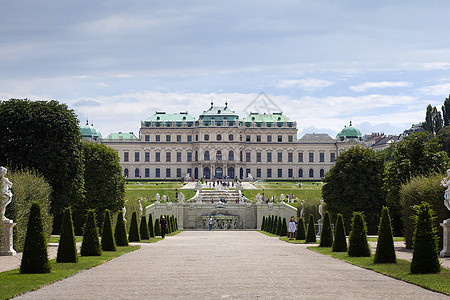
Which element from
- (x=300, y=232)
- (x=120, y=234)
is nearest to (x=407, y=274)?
(x=120, y=234)

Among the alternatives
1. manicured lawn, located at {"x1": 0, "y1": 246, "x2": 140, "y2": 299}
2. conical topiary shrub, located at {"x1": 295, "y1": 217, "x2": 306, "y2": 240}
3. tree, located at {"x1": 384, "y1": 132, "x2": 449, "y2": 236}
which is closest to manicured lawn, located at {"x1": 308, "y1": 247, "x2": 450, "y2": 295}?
manicured lawn, located at {"x1": 0, "y1": 246, "x2": 140, "y2": 299}

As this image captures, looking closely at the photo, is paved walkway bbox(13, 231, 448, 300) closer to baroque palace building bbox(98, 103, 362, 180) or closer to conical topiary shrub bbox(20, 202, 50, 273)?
conical topiary shrub bbox(20, 202, 50, 273)

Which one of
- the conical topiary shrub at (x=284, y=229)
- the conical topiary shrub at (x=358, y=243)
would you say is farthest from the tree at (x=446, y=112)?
the conical topiary shrub at (x=358, y=243)

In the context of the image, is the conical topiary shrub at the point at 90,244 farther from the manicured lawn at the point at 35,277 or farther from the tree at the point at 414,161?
the tree at the point at 414,161

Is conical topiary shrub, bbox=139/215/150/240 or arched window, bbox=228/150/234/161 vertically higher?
arched window, bbox=228/150/234/161

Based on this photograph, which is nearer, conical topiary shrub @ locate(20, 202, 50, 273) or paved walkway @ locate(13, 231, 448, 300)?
paved walkway @ locate(13, 231, 448, 300)

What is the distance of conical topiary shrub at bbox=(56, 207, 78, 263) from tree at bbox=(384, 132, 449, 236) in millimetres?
13426

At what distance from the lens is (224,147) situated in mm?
105250

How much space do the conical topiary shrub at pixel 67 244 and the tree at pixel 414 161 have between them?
13426 mm

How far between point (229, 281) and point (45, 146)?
15788mm

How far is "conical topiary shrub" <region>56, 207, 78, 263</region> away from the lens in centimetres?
1448

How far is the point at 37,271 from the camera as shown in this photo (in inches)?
483

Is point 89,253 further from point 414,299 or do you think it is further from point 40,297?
point 414,299

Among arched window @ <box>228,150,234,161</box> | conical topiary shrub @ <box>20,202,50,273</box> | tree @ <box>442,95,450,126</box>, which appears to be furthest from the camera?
arched window @ <box>228,150,234,161</box>
